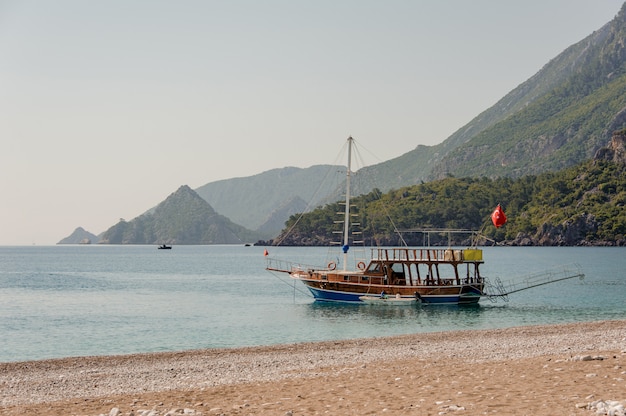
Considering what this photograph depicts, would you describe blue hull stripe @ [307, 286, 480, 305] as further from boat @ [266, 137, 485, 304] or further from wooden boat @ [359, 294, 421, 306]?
wooden boat @ [359, 294, 421, 306]

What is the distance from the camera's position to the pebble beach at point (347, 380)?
17.4m

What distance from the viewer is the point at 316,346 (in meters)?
34.6

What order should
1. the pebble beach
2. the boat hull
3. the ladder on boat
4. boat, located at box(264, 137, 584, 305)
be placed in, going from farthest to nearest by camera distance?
the ladder on boat < the boat hull < boat, located at box(264, 137, 584, 305) < the pebble beach

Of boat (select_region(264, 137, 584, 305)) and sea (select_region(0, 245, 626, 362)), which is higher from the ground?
boat (select_region(264, 137, 584, 305))

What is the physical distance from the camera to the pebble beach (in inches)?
685

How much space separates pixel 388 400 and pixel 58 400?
34.4 feet

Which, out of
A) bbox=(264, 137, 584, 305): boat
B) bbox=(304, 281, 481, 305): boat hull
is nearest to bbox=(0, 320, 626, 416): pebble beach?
bbox=(264, 137, 584, 305): boat

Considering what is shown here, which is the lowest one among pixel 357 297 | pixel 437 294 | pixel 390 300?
pixel 390 300

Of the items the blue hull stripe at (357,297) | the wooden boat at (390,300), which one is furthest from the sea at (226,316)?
the blue hull stripe at (357,297)

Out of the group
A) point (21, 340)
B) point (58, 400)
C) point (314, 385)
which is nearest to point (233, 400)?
point (314, 385)

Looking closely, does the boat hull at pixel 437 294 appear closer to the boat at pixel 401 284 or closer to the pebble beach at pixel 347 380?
the boat at pixel 401 284

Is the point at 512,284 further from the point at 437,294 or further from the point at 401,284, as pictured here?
the point at 401,284

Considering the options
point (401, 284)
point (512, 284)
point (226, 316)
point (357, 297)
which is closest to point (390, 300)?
point (401, 284)

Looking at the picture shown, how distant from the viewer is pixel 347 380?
73.8 ft
